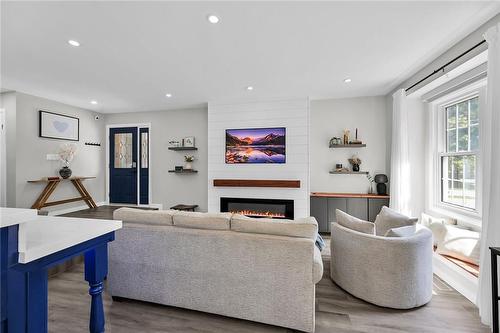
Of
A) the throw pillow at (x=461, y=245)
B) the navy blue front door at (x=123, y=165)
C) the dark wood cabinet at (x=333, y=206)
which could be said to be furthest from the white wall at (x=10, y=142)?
the throw pillow at (x=461, y=245)

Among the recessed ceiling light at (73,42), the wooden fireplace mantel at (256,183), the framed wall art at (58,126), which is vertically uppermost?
the recessed ceiling light at (73,42)

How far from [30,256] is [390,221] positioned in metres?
3.09

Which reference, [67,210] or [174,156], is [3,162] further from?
[174,156]

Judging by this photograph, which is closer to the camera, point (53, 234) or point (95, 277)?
point (53, 234)

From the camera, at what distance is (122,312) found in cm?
199

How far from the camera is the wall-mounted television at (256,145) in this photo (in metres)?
4.70

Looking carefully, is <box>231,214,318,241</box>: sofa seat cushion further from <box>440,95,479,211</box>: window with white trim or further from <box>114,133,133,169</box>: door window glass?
<box>114,133,133,169</box>: door window glass

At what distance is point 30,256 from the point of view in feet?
2.53

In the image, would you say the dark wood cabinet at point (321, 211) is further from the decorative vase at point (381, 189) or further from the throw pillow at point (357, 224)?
the throw pillow at point (357, 224)

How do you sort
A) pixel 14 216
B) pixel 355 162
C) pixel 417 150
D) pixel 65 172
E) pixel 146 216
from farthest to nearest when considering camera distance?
1. pixel 65 172
2. pixel 355 162
3. pixel 417 150
4. pixel 146 216
5. pixel 14 216

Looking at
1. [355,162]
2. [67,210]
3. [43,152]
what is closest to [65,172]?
[43,152]

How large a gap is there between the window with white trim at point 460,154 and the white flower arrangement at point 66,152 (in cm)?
686

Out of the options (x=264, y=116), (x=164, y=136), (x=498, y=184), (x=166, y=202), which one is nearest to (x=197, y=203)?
(x=166, y=202)

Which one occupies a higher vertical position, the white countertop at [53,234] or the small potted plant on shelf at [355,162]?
the small potted plant on shelf at [355,162]
